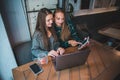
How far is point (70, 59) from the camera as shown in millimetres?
969

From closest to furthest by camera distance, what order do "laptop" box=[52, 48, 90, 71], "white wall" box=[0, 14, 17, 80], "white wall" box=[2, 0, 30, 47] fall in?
1. "laptop" box=[52, 48, 90, 71]
2. "white wall" box=[0, 14, 17, 80]
3. "white wall" box=[2, 0, 30, 47]

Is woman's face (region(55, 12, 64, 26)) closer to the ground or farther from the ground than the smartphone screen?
farther from the ground

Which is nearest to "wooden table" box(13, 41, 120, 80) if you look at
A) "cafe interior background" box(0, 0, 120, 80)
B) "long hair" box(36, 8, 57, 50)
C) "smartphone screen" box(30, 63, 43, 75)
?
"smartphone screen" box(30, 63, 43, 75)

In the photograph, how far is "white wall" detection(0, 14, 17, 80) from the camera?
137 cm

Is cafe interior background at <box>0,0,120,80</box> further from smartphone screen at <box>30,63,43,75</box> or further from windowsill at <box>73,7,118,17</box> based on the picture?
smartphone screen at <box>30,63,43,75</box>

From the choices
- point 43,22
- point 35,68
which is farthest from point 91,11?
point 35,68

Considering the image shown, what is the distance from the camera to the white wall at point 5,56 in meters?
1.37

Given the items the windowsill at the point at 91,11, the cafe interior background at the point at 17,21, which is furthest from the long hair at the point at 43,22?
the windowsill at the point at 91,11

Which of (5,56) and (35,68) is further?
(5,56)

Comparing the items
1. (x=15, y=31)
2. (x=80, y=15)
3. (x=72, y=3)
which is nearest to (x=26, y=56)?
(x=15, y=31)

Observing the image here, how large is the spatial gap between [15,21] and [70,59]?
1.06m

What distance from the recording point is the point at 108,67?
1106mm

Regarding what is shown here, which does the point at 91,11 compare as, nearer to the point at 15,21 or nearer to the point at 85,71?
the point at 15,21

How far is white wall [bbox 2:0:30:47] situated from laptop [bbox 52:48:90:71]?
0.94 meters
